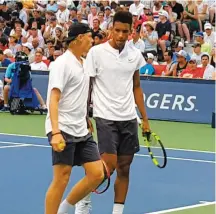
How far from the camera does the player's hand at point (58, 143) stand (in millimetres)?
6735

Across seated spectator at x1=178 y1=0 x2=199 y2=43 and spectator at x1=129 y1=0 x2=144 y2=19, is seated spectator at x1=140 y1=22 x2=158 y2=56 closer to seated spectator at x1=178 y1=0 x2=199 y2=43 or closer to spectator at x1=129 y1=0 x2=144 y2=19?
seated spectator at x1=178 y1=0 x2=199 y2=43

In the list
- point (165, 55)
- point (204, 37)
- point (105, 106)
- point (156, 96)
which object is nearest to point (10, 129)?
point (156, 96)

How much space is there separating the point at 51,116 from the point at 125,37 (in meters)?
1.46

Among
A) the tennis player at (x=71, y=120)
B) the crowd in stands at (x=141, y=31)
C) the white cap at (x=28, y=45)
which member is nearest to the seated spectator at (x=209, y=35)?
the crowd in stands at (x=141, y=31)

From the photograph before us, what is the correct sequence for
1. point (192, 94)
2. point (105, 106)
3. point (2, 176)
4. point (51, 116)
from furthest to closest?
point (192, 94) < point (2, 176) < point (105, 106) < point (51, 116)

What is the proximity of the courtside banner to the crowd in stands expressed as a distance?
0.57 meters

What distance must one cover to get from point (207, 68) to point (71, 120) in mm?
11414

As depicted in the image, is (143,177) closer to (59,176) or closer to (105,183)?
(105,183)

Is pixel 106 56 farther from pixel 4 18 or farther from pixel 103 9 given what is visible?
pixel 4 18

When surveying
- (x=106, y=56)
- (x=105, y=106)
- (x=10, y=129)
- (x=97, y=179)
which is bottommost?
(x=10, y=129)

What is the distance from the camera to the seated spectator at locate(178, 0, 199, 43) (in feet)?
72.9

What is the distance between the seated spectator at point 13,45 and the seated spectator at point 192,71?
6.25 m

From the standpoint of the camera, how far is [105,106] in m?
7.93

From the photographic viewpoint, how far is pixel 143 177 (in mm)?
10750
